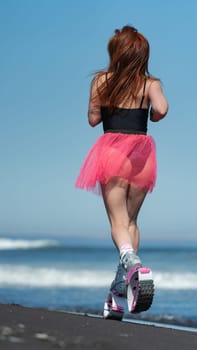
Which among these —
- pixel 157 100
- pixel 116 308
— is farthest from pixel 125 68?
pixel 116 308

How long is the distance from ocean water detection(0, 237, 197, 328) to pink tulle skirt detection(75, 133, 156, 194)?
4.23m

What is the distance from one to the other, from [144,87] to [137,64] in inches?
6.2

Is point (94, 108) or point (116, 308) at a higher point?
point (94, 108)

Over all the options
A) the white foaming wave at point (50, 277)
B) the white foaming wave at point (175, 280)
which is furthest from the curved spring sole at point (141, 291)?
the white foaming wave at point (50, 277)

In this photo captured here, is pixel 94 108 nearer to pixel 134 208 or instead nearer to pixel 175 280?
pixel 134 208

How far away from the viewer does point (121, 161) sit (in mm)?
5840

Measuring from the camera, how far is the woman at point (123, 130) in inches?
229

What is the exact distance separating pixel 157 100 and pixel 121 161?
16.9 inches

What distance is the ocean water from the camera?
1267 centimetres

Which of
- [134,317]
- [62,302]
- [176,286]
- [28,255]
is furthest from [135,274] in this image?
[28,255]

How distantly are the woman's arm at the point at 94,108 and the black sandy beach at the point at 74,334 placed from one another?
1232 millimetres

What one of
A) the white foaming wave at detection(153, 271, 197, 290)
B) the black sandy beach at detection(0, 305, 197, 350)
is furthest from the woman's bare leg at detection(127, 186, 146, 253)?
the white foaming wave at detection(153, 271, 197, 290)

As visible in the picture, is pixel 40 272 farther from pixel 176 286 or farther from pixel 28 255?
pixel 28 255

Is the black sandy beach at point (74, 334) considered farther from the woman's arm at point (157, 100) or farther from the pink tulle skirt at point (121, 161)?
the woman's arm at point (157, 100)
